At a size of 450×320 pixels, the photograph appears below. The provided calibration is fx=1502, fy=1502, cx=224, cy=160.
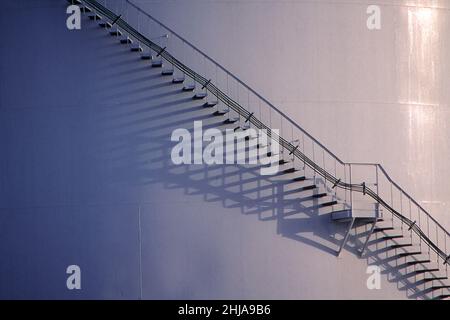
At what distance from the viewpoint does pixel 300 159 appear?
3391 centimetres

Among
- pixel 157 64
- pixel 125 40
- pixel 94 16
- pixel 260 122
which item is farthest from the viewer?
pixel 94 16

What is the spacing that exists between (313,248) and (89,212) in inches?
202

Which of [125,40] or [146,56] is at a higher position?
[125,40]

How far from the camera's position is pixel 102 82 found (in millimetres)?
34250

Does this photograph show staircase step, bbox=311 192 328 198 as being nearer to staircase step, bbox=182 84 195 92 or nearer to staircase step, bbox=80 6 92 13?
staircase step, bbox=182 84 195 92

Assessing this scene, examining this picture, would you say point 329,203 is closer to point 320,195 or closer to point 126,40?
point 320,195

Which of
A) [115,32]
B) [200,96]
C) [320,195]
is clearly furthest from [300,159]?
[115,32]

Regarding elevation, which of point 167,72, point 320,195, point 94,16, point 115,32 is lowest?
point 320,195

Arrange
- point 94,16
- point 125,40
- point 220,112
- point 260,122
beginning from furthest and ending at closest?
point 94,16 → point 125,40 → point 220,112 → point 260,122

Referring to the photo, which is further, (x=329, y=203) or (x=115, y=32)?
(x=115, y=32)

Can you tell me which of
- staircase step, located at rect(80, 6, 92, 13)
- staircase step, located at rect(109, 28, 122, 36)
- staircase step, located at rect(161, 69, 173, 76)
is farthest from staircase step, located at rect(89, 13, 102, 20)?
staircase step, located at rect(161, 69, 173, 76)

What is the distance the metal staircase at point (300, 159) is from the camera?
33938 mm
